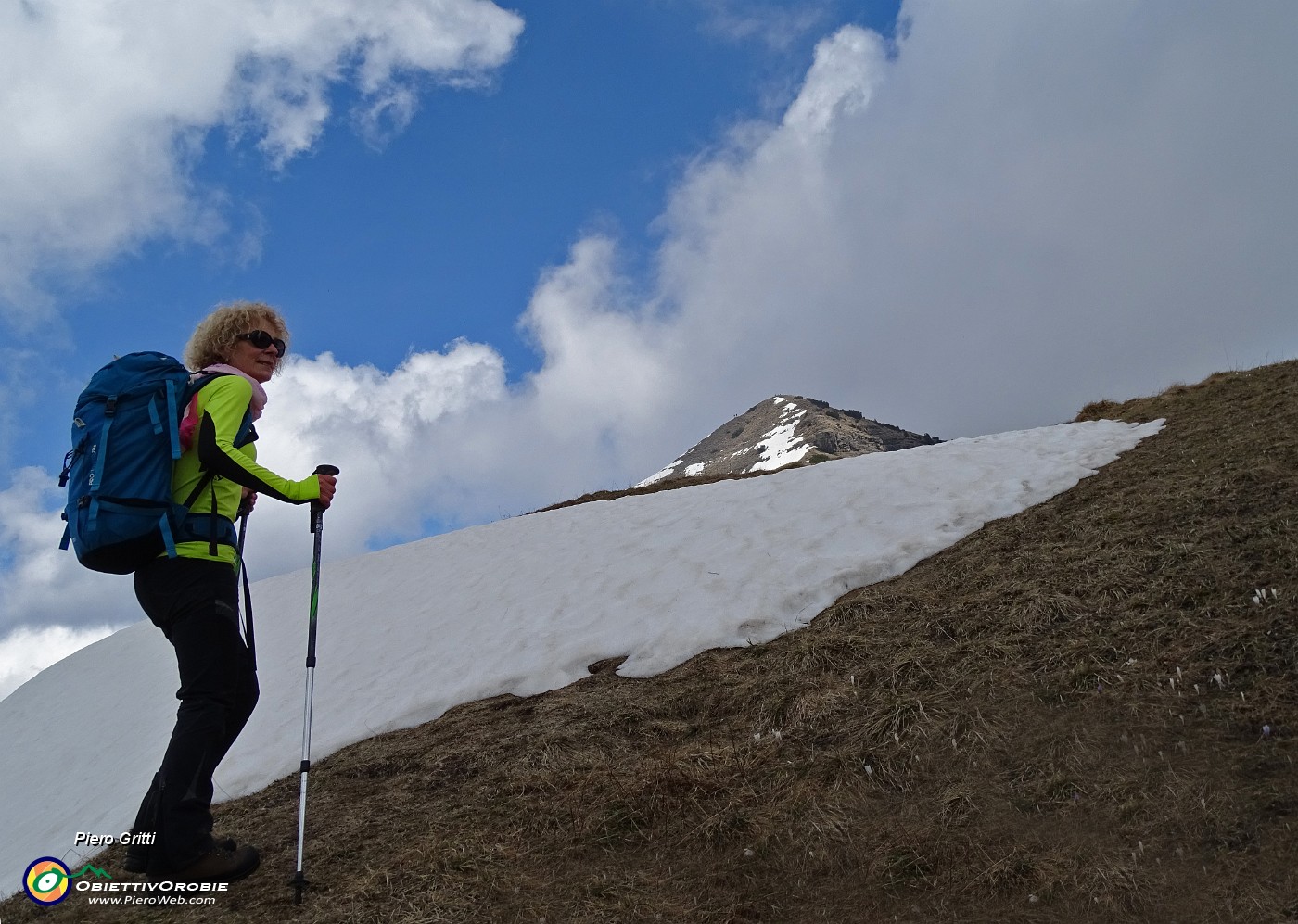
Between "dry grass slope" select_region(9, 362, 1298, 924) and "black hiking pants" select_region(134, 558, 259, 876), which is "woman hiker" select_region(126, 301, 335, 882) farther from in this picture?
"dry grass slope" select_region(9, 362, 1298, 924)

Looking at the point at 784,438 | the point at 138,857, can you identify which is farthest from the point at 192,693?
the point at 784,438

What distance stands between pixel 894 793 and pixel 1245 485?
5.76 metres

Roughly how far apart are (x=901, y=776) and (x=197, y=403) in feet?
15.1

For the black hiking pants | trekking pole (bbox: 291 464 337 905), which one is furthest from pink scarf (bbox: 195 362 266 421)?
the black hiking pants

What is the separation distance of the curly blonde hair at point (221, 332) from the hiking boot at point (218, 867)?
2.76 meters

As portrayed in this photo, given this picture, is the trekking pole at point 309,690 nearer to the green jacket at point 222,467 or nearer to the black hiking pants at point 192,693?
the green jacket at point 222,467

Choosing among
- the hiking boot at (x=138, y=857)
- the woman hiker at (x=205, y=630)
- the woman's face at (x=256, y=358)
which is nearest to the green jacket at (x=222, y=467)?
the woman hiker at (x=205, y=630)

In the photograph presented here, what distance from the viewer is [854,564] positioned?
30.9ft

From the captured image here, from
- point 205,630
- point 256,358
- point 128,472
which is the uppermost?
point 256,358

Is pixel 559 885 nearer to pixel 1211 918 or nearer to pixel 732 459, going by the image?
pixel 1211 918

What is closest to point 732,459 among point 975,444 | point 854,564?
point 975,444

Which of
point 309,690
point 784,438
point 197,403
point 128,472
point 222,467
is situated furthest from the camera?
point 784,438

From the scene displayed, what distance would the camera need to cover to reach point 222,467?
413 cm

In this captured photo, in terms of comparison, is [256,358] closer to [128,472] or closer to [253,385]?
[253,385]
